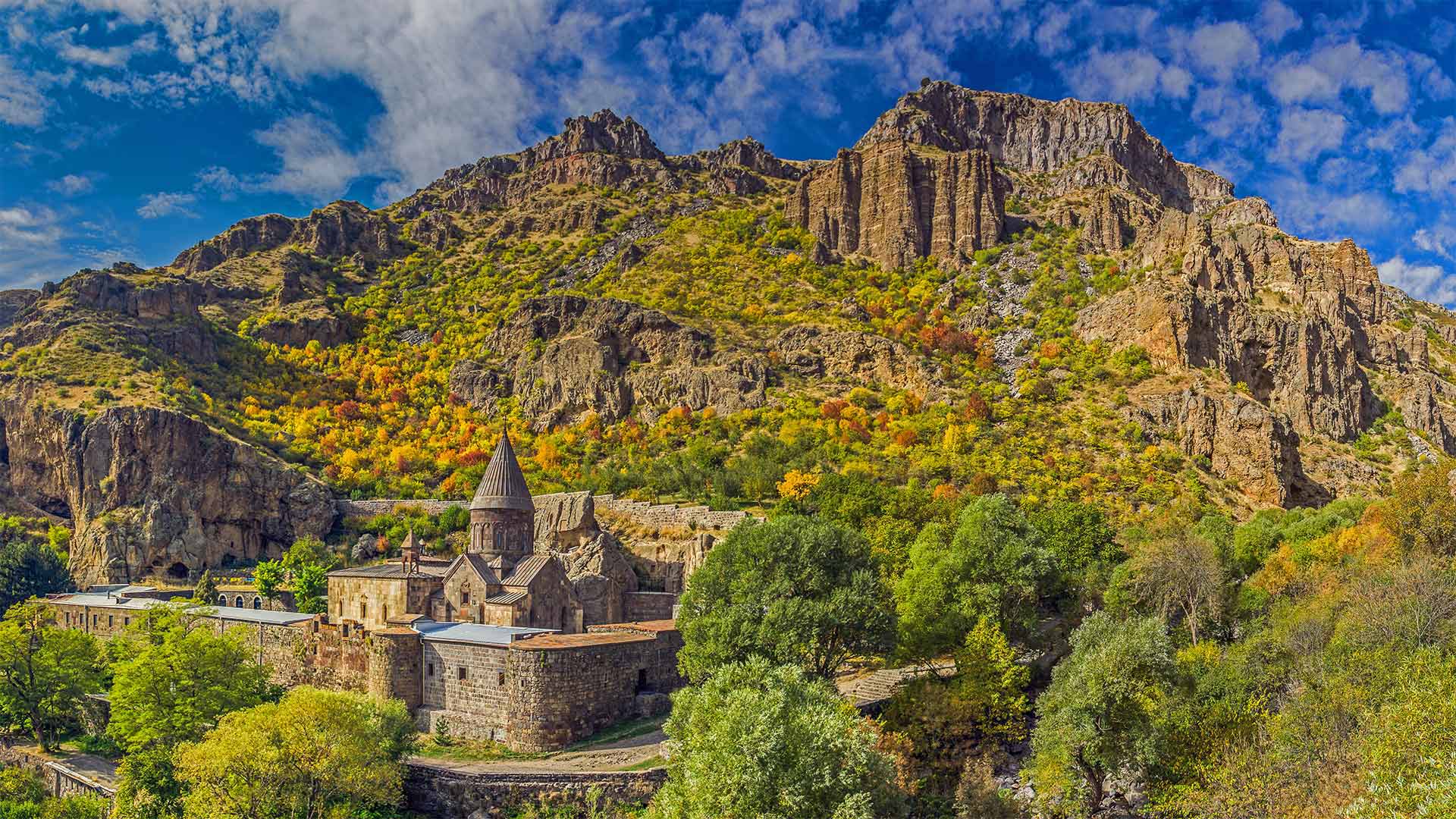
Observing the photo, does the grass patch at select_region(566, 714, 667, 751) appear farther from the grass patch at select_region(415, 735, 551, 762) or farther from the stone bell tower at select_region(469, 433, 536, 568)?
the stone bell tower at select_region(469, 433, 536, 568)

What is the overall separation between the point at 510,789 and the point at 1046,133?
116 metres

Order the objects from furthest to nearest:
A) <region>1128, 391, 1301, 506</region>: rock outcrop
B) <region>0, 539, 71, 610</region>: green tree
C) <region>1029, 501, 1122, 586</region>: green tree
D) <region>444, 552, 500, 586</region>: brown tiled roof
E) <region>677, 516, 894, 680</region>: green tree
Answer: <region>1128, 391, 1301, 506</region>: rock outcrop, <region>0, 539, 71, 610</region>: green tree, <region>1029, 501, 1122, 586</region>: green tree, <region>444, 552, 500, 586</region>: brown tiled roof, <region>677, 516, 894, 680</region>: green tree

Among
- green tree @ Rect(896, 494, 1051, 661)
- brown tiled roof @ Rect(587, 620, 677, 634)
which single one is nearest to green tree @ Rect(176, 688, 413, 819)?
brown tiled roof @ Rect(587, 620, 677, 634)

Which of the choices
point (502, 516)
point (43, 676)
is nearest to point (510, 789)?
point (502, 516)

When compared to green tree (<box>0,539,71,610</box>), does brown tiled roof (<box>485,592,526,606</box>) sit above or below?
below

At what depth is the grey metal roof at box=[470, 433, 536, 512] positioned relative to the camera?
41344 mm

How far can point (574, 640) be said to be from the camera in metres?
→ 30.9

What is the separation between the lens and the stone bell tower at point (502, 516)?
4119 cm

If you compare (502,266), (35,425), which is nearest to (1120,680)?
(35,425)

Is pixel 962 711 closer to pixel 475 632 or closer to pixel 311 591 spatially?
pixel 475 632

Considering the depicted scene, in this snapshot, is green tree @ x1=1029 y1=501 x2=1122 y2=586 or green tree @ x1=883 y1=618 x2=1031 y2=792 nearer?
green tree @ x1=883 y1=618 x2=1031 y2=792

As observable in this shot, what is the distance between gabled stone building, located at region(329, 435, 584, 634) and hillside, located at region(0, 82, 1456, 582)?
14.9 meters

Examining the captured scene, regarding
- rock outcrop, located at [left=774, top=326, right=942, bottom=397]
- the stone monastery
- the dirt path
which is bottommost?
the dirt path

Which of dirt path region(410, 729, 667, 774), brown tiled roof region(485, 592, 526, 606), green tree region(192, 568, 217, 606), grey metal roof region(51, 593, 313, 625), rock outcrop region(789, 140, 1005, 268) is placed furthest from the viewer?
rock outcrop region(789, 140, 1005, 268)
